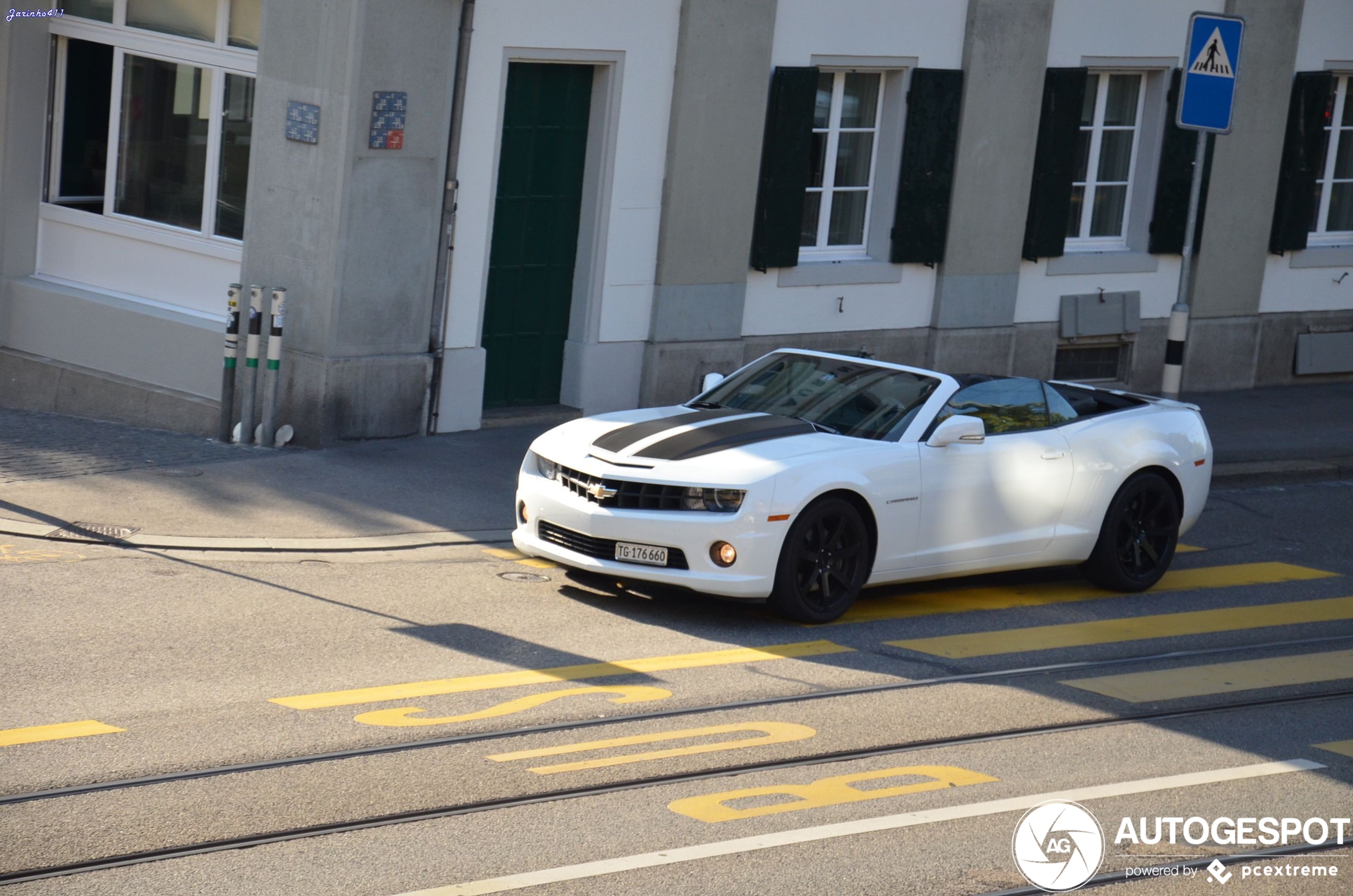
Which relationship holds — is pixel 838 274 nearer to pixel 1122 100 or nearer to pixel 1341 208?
pixel 1122 100

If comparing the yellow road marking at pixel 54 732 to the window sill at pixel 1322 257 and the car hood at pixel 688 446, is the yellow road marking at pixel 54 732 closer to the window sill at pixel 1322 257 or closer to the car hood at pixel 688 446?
→ the car hood at pixel 688 446

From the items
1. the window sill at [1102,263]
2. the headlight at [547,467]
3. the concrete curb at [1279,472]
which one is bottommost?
the concrete curb at [1279,472]

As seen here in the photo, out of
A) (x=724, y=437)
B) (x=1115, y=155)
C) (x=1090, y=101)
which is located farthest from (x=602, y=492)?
(x=1115, y=155)

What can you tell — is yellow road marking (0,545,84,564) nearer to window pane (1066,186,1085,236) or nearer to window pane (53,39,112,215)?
window pane (53,39,112,215)

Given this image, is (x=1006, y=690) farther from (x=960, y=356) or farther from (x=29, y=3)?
(x=29, y=3)

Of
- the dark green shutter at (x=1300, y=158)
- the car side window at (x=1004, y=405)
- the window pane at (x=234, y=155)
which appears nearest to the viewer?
the car side window at (x=1004, y=405)

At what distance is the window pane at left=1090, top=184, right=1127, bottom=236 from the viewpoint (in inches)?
739

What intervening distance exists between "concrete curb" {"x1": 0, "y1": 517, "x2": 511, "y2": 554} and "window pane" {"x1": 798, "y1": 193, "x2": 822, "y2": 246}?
646 cm

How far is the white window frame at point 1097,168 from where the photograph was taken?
18.4 metres

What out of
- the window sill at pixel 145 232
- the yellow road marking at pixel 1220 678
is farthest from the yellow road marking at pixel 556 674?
the window sill at pixel 145 232

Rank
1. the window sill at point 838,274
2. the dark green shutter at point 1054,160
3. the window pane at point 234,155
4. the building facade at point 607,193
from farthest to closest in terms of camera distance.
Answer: the dark green shutter at point 1054,160 → the window sill at point 838,274 → the window pane at point 234,155 → the building facade at point 607,193

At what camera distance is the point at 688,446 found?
32.0ft

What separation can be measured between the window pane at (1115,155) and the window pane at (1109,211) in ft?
0.41

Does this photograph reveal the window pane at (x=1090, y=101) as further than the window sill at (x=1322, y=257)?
No
